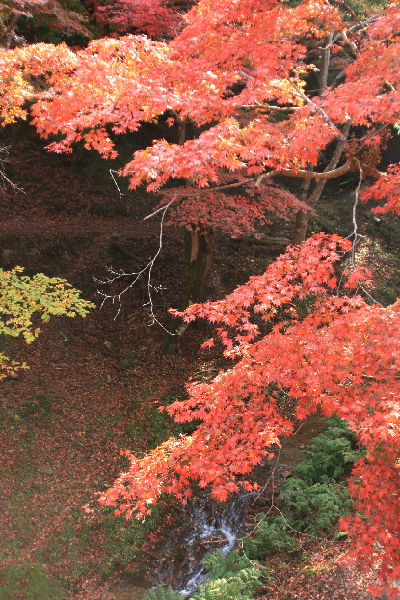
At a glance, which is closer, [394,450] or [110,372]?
[394,450]

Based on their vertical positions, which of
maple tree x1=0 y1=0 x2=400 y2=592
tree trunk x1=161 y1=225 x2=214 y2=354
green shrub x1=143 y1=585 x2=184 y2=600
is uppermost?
maple tree x1=0 y1=0 x2=400 y2=592

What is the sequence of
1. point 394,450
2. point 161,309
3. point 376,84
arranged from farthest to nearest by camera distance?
1. point 161,309
2. point 376,84
3. point 394,450

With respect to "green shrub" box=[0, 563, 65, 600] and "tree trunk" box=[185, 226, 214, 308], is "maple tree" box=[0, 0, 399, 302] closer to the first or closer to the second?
"tree trunk" box=[185, 226, 214, 308]

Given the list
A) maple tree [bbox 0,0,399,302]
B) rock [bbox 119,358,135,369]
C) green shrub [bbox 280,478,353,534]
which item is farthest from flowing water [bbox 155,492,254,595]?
maple tree [bbox 0,0,399,302]

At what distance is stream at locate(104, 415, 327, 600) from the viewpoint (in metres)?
6.38

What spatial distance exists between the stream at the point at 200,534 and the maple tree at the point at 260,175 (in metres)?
1.02

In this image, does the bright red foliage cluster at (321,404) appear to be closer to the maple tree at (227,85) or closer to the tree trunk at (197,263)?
the maple tree at (227,85)

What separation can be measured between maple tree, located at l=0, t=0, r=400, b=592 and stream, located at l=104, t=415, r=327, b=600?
1022 mm

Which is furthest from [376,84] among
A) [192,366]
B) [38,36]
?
[38,36]

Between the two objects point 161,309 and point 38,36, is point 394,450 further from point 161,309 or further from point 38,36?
point 38,36

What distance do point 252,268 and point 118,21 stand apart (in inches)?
306

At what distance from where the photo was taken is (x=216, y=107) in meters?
6.07

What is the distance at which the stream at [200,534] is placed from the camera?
6375 mm

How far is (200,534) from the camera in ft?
23.0
